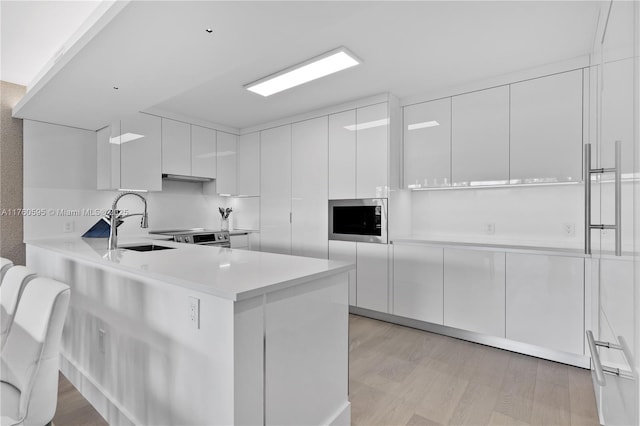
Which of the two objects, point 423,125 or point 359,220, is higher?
point 423,125

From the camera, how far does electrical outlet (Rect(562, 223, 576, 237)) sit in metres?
2.81

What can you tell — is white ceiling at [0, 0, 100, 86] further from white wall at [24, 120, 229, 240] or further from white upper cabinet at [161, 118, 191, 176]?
white upper cabinet at [161, 118, 191, 176]

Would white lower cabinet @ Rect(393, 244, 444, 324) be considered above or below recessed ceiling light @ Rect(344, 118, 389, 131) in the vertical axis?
below

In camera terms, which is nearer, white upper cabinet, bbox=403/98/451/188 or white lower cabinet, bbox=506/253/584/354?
white lower cabinet, bbox=506/253/584/354

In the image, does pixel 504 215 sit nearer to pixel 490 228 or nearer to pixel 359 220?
pixel 490 228

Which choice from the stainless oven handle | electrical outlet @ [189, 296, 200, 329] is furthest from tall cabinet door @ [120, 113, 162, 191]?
the stainless oven handle

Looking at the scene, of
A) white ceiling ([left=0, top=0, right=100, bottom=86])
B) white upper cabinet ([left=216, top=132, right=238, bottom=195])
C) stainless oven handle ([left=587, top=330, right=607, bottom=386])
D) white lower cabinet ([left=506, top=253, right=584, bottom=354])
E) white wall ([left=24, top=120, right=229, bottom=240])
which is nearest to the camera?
stainless oven handle ([left=587, top=330, right=607, bottom=386])

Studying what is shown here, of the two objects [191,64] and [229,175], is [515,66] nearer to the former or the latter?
[191,64]

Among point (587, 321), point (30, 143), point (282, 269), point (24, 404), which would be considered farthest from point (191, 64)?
point (587, 321)

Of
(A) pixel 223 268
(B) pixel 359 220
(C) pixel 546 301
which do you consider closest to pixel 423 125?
(B) pixel 359 220

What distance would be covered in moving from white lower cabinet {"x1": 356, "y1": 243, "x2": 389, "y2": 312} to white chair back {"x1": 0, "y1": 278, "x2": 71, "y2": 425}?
2.78 metres

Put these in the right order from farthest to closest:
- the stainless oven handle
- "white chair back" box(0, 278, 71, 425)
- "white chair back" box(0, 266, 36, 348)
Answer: "white chair back" box(0, 266, 36, 348) → "white chair back" box(0, 278, 71, 425) → the stainless oven handle

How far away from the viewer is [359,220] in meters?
3.56

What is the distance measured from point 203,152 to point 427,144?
2971mm
